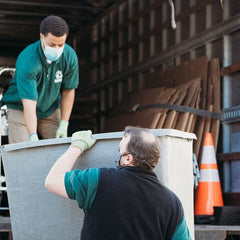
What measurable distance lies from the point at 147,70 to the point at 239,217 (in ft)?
13.5

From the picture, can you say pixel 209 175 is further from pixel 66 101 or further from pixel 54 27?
pixel 54 27

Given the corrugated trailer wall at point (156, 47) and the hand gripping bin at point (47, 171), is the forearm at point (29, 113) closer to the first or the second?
the hand gripping bin at point (47, 171)

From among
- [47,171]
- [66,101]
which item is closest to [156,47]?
[66,101]

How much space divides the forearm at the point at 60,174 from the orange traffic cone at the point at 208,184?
3.80 meters

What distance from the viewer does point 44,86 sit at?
5586mm

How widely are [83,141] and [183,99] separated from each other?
4.70 meters

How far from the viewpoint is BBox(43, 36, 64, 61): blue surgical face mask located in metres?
5.21

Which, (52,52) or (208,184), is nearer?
(52,52)

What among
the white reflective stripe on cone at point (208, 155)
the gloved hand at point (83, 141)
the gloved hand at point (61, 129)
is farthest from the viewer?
the white reflective stripe on cone at point (208, 155)

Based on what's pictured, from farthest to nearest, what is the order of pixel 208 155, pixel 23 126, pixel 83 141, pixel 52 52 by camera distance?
pixel 208 155
pixel 23 126
pixel 52 52
pixel 83 141

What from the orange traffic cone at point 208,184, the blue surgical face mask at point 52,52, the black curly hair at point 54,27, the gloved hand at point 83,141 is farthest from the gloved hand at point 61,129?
the orange traffic cone at point 208,184

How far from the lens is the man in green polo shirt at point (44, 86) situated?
5.19m

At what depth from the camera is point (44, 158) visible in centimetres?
400

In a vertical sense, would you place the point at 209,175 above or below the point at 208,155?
below
